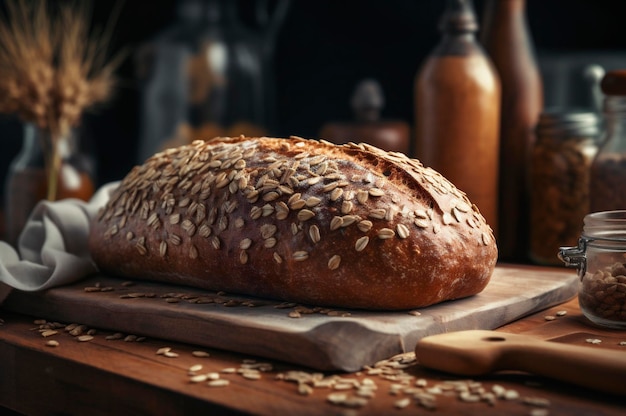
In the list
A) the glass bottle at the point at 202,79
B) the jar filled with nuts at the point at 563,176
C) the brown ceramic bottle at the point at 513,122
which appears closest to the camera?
the jar filled with nuts at the point at 563,176

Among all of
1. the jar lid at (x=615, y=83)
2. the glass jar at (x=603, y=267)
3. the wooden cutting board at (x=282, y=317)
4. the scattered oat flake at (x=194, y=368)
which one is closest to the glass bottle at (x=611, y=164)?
the jar lid at (x=615, y=83)

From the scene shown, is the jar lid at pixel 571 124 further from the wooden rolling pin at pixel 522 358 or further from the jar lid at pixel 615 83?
the wooden rolling pin at pixel 522 358

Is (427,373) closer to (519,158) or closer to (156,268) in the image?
(156,268)

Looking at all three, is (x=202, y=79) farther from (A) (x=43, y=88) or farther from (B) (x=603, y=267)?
(B) (x=603, y=267)

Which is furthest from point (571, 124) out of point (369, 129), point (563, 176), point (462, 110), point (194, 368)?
point (194, 368)

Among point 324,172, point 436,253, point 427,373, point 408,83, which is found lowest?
point 427,373

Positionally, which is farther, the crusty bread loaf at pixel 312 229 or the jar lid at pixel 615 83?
the jar lid at pixel 615 83

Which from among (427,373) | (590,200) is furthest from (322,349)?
(590,200)
